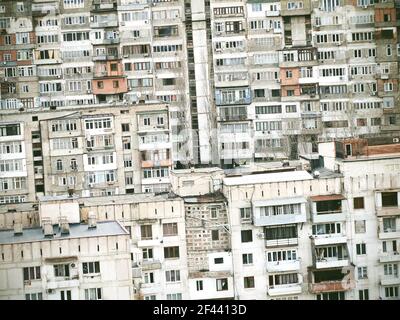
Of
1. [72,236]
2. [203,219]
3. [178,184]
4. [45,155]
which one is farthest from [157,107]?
[72,236]

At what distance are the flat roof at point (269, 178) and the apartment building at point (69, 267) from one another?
120cm

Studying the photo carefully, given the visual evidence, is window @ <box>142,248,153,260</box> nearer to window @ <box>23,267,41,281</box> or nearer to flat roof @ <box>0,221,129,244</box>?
flat roof @ <box>0,221,129,244</box>

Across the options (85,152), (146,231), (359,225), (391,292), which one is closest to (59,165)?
(85,152)

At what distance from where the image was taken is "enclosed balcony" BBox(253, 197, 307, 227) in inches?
230

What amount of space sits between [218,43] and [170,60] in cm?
51

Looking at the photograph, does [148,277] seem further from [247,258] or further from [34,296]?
[34,296]

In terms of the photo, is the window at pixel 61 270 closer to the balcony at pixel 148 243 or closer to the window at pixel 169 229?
the balcony at pixel 148 243

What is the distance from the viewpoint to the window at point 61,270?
16.6 feet

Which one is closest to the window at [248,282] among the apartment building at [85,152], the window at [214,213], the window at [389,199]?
the window at [214,213]

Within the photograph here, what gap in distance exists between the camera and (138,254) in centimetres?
574

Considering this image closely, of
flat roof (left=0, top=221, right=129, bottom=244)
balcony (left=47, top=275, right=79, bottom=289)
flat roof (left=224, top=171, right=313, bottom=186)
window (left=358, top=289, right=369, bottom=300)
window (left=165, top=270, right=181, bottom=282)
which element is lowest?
window (left=358, top=289, right=369, bottom=300)

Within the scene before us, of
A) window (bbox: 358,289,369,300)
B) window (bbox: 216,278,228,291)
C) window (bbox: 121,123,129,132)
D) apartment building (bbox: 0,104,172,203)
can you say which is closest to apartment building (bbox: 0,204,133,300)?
window (bbox: 216,278,228,291)

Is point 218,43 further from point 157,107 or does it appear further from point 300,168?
point 300,168

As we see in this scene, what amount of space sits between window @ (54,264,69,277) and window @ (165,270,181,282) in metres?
0.94
